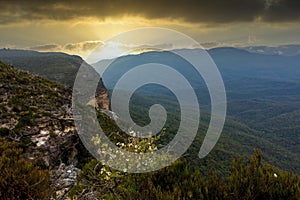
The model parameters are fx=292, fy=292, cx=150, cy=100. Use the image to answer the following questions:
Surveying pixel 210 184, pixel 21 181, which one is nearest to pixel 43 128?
pixel 21 181

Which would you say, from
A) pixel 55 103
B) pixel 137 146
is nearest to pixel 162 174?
pixel 137 146

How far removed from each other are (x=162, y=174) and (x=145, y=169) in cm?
47

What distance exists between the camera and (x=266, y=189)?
262 inches

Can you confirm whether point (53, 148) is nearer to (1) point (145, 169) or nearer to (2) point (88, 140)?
(2) point (88, 140)

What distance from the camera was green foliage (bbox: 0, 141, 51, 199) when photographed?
6.06 metres

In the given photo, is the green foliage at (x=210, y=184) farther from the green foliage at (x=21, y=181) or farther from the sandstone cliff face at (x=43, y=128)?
the sandstone cliff face at (x=43, y=128)

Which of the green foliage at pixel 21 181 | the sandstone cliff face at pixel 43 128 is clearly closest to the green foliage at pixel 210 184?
the green foliage at pixel 21 181

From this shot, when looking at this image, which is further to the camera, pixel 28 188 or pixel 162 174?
pixel 162 174

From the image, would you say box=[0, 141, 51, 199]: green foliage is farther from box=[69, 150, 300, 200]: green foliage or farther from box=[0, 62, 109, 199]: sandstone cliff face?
box=[0, 62, 109, 199]: sandstone cliff face

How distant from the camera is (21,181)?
20.4 ft

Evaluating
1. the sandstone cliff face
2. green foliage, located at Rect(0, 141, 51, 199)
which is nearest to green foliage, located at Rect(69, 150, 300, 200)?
green foliage, located at Rect(0, 141, 51, 199)

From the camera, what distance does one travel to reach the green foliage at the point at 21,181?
6.06 metres

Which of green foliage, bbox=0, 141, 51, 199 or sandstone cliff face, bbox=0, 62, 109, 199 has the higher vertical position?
green foliage, bbox=0, 141, 51, 199

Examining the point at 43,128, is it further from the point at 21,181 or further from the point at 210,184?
the point at 210,184
